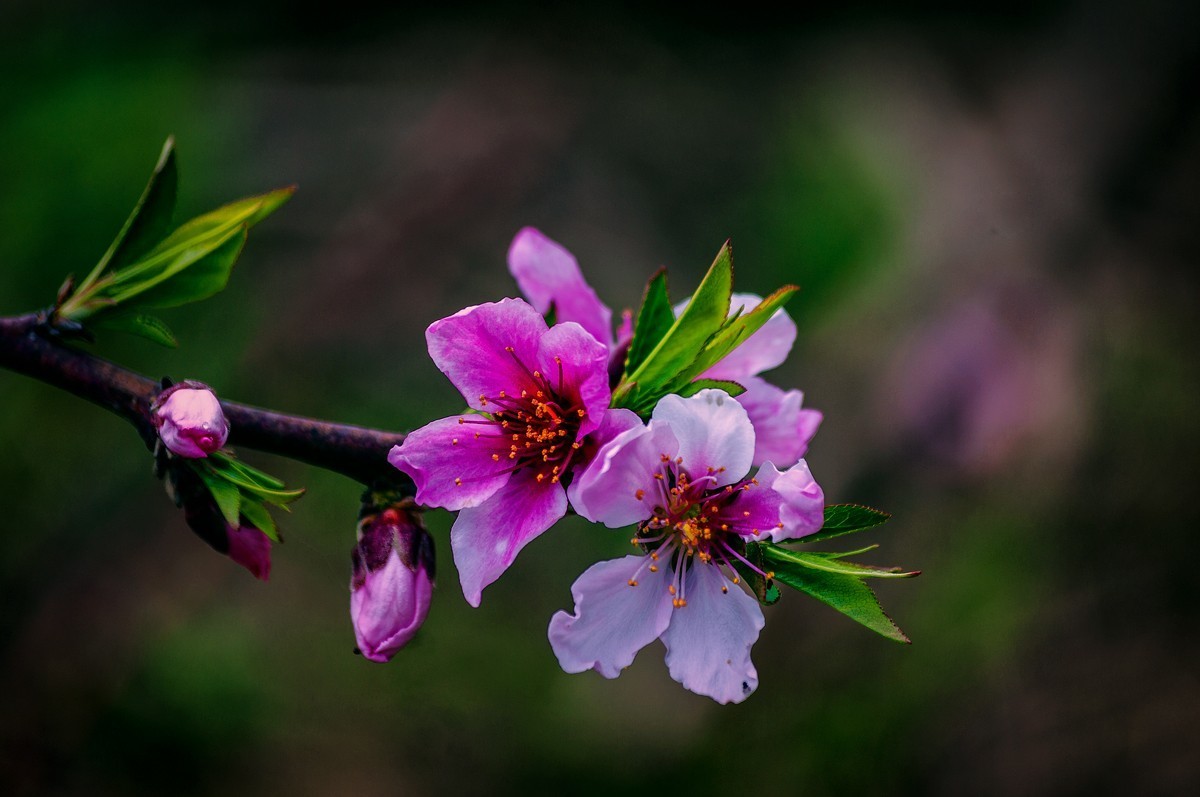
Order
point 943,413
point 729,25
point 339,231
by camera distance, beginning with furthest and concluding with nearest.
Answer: point 729,25 → point 339,231 → point 943,413

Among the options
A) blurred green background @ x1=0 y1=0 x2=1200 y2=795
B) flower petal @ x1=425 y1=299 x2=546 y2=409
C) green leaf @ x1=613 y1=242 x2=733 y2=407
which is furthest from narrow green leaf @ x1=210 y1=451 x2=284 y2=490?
blurred green background @ x1=0 y1=0 x2=1200 y2=795

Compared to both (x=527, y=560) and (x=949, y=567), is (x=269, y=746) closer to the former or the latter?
(x=527, y=560)

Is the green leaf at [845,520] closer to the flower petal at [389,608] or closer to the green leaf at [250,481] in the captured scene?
the flower petal at [389,608]

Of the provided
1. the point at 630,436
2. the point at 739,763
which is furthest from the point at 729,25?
the point at 630,436

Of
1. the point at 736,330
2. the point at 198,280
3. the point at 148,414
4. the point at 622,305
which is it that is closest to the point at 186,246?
the point at 198,280

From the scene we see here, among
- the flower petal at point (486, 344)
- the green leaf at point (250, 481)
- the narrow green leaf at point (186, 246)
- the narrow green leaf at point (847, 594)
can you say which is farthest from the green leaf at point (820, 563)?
the narrow green leaf at point (186, 246)

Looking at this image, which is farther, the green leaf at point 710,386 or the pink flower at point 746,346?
the pink flower at point 746,346
